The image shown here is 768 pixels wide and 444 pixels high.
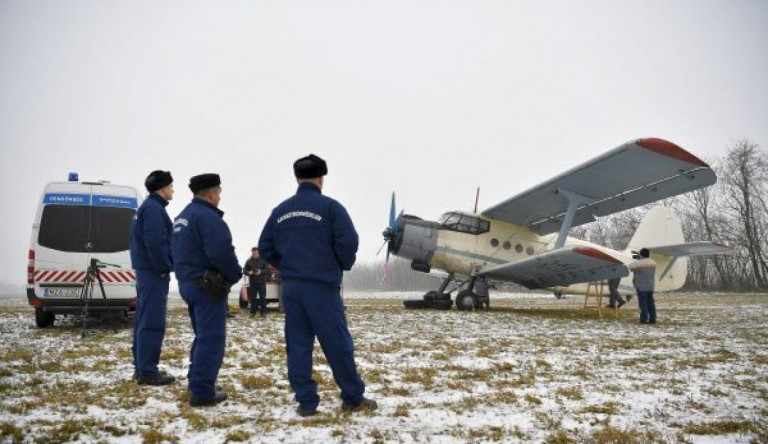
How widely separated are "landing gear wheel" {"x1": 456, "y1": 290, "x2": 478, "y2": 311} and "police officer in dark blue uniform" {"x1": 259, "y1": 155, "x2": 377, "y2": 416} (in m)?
11.1

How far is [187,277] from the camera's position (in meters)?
4.00

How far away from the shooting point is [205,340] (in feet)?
12.8

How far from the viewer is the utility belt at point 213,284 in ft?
12.9

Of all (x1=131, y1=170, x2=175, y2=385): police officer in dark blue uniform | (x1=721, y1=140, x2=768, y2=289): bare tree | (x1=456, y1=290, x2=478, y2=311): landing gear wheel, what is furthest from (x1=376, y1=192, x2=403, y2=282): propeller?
(x1=721, y1=140, x2=768, y2=289): bare tree

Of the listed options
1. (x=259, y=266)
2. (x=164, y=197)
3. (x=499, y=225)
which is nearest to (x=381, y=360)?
(x=164, y=197)

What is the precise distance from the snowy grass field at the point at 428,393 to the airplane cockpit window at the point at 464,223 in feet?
24.5

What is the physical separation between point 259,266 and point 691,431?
11.1 metres

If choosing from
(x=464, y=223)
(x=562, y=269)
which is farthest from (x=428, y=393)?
(x=464, y=223)

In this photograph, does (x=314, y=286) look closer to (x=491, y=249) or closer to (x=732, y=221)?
(x=491, y=249)

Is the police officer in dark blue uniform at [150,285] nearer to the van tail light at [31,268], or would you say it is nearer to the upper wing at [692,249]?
the van tail light at [31,268]

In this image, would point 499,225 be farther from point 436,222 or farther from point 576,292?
point 576,292

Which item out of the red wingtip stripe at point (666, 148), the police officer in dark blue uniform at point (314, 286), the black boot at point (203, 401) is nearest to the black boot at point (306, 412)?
the police officer in dark blue uniform at point (314, 286)

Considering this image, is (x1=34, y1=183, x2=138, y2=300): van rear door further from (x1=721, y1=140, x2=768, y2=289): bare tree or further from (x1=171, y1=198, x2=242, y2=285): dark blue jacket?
(x1=721, y1=140, x2=768, y2=289): bare tree

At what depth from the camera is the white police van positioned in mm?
8914
